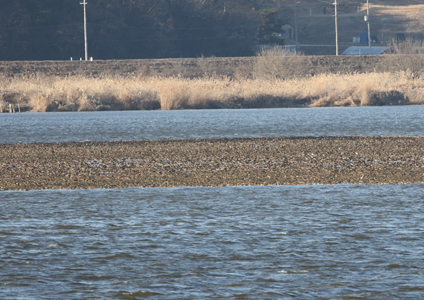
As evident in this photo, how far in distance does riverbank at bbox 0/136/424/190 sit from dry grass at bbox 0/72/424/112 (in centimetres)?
2495

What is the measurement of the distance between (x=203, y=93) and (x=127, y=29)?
34.0 m

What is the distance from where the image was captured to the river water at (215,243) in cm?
808

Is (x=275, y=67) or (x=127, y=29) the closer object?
(x=275, y=67)

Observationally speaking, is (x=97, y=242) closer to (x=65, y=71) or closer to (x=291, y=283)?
(x=291, y=283)

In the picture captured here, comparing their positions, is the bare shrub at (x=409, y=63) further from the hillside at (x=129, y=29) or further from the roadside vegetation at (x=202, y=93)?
the hillside at (x=129, y=29)

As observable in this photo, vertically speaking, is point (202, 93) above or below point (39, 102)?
above

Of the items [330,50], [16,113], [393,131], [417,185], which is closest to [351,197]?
[417,185]

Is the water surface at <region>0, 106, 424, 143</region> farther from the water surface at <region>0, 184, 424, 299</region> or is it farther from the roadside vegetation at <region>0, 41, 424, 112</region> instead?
the water surface at <region>0, 184, 424, 299</region>

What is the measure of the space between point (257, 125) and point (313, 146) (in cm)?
1214

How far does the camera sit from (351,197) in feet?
45.9

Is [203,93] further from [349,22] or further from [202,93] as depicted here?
[349,22]

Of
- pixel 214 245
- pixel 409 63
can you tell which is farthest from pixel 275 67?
pixel 214 245

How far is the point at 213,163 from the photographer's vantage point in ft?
65.1

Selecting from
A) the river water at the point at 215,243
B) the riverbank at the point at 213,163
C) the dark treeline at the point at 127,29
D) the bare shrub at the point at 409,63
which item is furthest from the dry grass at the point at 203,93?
the river water at the point at 215,243
